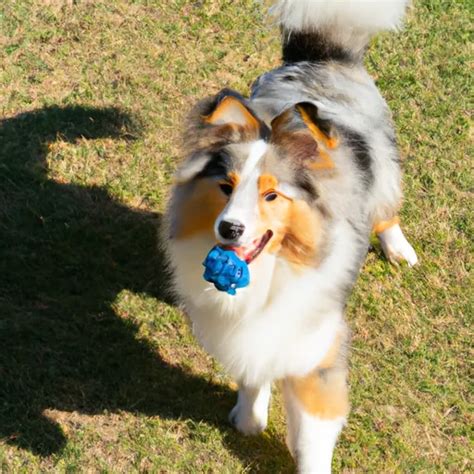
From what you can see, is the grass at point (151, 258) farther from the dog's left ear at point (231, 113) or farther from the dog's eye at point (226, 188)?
the dog's left ear at point (231, 113)

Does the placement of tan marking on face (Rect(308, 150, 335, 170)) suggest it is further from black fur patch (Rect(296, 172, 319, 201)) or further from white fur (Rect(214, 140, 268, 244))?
white fur (Rect(214, 140, 268, 244))

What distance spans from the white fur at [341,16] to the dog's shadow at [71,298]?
1.91m

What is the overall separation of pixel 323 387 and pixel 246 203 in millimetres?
1179

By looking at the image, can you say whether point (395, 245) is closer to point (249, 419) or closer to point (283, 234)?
point (249, 419)

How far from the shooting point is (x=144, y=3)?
7.89m

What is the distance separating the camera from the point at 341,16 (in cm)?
505

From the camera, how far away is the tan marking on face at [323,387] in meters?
4.27

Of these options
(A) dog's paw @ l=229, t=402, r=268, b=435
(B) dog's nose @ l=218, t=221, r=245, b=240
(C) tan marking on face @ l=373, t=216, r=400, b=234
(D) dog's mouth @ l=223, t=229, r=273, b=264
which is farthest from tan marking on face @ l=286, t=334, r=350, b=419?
(C) tan marking on face @ l=373, t=216, r=400, b=234

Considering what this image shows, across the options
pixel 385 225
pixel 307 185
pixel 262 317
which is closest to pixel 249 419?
pixel 262 317

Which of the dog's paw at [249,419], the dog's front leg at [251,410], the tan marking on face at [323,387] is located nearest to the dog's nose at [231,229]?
the tan marking on face at [323,387]

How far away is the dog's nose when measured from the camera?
351cm

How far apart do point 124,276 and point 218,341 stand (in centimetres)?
175

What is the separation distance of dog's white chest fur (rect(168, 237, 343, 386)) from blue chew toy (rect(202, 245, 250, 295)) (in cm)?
11

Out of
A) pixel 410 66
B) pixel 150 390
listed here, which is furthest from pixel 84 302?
pixel 410 66
